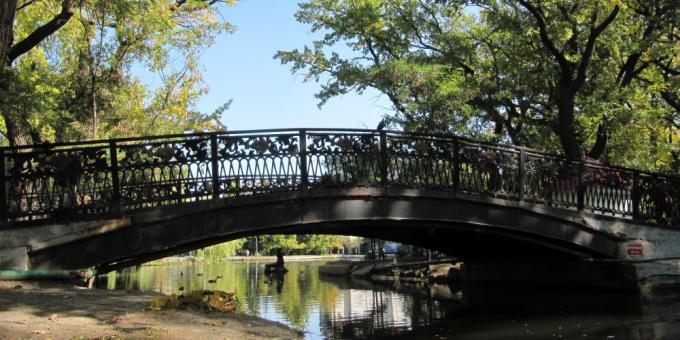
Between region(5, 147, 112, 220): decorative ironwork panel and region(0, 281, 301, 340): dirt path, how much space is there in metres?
1.46

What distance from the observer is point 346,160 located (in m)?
12.4

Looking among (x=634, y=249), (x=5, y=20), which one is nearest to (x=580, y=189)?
(x=634, y=249)

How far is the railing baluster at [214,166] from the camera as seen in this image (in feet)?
36.5

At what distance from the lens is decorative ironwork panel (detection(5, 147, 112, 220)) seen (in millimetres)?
10188

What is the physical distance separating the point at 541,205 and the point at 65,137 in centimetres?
1395

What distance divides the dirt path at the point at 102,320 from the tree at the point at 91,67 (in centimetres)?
620

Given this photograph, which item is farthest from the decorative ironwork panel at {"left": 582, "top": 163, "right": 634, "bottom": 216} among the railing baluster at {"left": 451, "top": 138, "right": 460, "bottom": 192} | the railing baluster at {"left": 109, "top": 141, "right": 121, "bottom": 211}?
the railing baluster at {"left": 109, "top": 141, "right": 121, "bottom": 211}

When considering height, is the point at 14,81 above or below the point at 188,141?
above

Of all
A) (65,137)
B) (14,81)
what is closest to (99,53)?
(65,137)

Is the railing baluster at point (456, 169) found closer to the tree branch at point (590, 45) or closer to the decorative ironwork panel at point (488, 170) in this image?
the decorative ironwork panel at point (488, 170)

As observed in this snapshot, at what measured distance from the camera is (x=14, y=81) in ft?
45.4

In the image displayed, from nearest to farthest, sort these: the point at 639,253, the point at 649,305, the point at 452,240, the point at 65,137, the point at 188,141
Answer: the point at 188,141
the point at 649,305
the point at 639,253
the point at 452,240
the point at 65,137

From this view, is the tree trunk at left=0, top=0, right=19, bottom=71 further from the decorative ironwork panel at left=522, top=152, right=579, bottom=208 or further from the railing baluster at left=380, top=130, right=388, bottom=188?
the decorative ironwork panel at left=522, top=152, right=579, bottom=208

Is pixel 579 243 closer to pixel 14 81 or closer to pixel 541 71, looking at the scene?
pixel 541 71
